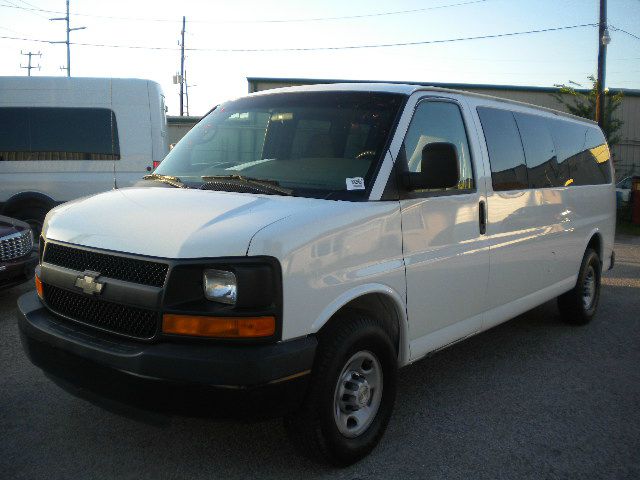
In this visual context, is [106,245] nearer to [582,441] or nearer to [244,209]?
→ [244,209]

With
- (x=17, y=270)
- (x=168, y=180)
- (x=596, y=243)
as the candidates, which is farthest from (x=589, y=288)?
(x=17, y=270)

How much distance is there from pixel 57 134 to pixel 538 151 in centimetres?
761

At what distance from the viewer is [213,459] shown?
3412 millimetres

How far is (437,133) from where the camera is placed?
4.06m

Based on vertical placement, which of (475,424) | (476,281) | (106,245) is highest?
(106,245)

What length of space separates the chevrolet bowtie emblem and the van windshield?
3.08 feet

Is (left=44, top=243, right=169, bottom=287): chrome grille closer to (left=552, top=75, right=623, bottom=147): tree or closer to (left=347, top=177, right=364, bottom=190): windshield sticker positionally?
(left=347, top=177, right=364, bottom=190): windshield sticker

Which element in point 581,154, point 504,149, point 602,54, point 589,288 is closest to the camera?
point 504,149

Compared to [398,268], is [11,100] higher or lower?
higher

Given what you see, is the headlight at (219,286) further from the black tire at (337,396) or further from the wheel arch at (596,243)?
the wheel arch at (596,243)

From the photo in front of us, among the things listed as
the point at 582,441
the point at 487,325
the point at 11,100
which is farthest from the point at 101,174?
the point at 582,441

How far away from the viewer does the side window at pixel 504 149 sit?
14.9ft

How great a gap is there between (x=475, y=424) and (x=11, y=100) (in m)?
8.89

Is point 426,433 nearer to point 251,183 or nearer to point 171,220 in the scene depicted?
point 251,183
